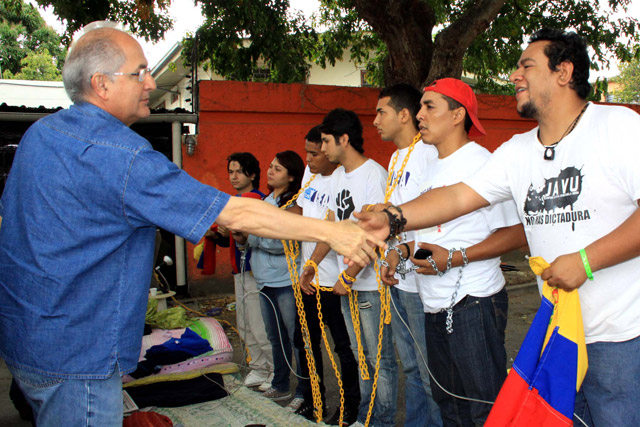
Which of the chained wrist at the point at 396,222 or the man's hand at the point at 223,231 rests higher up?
the chained wrist at the point at 396,222

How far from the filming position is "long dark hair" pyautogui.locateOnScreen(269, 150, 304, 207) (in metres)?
5.01

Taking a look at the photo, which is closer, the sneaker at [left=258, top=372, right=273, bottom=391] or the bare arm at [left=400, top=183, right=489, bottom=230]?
the bare arm at [left=400, top=183, right=489, bottom=230]

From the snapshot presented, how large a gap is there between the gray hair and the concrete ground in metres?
3.42

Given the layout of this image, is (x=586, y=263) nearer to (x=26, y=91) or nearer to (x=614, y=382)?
(x=614, y=382)

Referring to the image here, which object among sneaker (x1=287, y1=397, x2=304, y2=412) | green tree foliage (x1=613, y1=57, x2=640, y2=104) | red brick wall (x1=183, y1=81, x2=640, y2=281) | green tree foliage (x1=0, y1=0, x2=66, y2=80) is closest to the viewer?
sneaker (x1=287, y1=397, x2=304, y2=412)

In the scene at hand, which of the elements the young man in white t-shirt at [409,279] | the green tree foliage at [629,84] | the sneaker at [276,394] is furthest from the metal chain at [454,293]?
the green tree foliage at [629,84]

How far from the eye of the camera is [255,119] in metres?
8.98

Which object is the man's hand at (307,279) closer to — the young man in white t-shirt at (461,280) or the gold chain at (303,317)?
the gold chain at (303,317)

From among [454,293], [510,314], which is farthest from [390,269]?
[510,314]

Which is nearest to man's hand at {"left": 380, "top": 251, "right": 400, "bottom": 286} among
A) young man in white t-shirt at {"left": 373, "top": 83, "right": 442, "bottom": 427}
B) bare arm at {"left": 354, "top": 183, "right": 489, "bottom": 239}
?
young man in white t-shirt at {"left": 373, "top": 83, "right": 442, "bottom": 427}

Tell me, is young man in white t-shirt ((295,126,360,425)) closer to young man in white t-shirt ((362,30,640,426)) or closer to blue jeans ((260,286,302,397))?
blue jeans ((260,286,302,397))

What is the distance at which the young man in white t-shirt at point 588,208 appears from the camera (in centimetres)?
211

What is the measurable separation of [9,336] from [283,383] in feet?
10.6

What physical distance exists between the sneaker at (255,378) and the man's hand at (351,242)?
308cm
